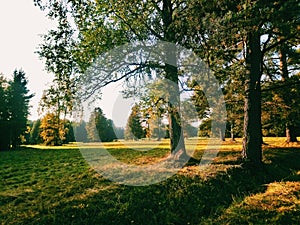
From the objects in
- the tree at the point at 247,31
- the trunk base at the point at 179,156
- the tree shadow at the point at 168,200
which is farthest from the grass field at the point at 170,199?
the tree at the point at 247,31

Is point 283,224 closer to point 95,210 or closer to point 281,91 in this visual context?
point 95,210

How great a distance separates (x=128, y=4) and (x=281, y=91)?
9.76 m

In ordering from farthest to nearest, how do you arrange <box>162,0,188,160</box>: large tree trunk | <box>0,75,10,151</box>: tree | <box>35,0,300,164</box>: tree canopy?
<box>0,75,10,151</box>: tree < <box>162,0,188,160</box>: large tree trunk < <box>35,0,300,164</box>: tree canopy

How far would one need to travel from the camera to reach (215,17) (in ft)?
25.3

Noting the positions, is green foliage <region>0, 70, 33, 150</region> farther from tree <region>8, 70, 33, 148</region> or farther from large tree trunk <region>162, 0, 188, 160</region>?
large tree trunk <region>162, 0, 188, 160</region>

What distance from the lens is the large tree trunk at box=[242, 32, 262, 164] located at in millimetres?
9914

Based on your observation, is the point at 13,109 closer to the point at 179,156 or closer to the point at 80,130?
the point at 80,130

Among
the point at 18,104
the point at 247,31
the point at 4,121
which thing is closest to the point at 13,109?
the point at 18,104

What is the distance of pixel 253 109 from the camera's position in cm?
1005

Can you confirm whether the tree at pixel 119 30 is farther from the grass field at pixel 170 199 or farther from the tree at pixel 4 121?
the tree at pixel 4 121

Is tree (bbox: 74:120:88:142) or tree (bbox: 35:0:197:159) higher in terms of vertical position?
tree (bbox: 35:0:197:159)

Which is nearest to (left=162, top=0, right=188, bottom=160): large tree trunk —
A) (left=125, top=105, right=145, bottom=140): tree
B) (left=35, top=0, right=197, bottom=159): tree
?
(left=35, top=0, right=197, bottom=159): tree

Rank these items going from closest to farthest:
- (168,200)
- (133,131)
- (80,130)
→ 1. (168,200)
2. (80,130)
3. (133,131)

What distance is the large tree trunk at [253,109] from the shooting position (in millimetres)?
9914
